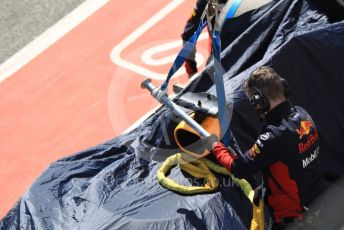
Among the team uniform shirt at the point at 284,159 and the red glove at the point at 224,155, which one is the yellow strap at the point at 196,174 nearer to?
the team uniform shirt at the point at 284,159

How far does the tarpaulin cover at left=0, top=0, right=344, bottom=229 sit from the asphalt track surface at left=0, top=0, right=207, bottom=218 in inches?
62.6

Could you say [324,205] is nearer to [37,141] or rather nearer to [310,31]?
[310,31]

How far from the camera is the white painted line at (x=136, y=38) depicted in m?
7.85

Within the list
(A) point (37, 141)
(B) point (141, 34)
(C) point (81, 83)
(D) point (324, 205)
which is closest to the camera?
(D) point (324, 205)

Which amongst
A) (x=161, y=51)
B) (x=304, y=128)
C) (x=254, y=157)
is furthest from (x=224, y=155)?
(x=161, y=51)

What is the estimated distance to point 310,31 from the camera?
5137 mm

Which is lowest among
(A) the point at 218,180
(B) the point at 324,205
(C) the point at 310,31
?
(B) the point at 324,205

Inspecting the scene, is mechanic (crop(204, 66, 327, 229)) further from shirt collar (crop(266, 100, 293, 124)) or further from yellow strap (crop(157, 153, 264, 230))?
yellow strap (crop(157, 153, 264, 230))

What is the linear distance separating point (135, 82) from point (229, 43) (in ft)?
7.33

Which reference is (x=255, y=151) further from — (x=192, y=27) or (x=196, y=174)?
(x=192, y=27)

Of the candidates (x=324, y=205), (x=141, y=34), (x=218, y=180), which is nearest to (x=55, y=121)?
(x=141, y=34)

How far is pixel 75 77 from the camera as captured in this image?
8.15 meters

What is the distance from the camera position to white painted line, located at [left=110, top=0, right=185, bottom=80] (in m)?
7.85

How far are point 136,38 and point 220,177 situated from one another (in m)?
4.22
